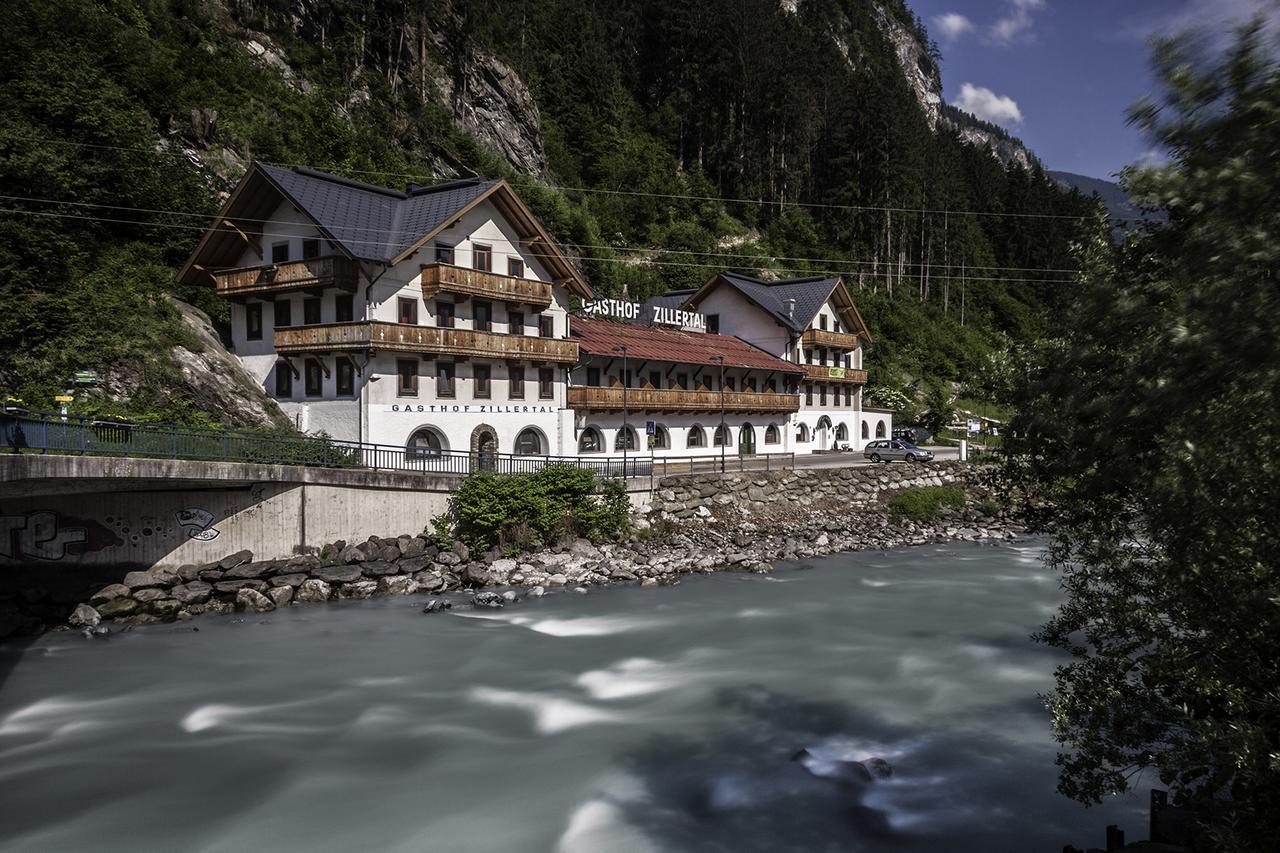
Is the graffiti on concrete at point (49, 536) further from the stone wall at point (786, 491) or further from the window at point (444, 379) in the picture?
the stone wall at point (786, 491)

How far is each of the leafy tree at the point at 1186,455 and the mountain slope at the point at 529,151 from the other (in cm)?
269

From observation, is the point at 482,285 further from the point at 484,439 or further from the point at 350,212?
the point at 484,439

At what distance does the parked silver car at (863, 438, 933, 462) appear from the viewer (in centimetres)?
4822

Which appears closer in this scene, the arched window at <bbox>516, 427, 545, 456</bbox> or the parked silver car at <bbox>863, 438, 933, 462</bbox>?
the arched window at <bbox>516, 427, 545, 456</bbox>

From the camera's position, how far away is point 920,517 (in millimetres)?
41688

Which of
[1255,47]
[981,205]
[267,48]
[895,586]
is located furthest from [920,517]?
[981,205]

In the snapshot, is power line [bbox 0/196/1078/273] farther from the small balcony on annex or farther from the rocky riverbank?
the rocky riverbank

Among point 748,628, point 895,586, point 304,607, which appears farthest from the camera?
point 895,586

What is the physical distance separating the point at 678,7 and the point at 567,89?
73.6 feet

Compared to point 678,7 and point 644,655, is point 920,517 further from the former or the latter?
Result: point 678,7

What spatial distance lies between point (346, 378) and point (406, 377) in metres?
2.50

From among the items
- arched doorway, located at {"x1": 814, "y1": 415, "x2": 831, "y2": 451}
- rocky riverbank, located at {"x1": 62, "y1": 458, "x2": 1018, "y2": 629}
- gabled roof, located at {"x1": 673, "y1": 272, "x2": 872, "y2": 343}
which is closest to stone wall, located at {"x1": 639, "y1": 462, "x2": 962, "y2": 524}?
rocky riverbank, located at {"x1": 62, "y1": 458, "x2": 1018, "y2": 629}

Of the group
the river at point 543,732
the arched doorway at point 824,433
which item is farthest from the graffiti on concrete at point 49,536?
the arched doorway at point 824,433

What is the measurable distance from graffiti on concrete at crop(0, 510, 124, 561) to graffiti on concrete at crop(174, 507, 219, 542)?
1811 millimetres
